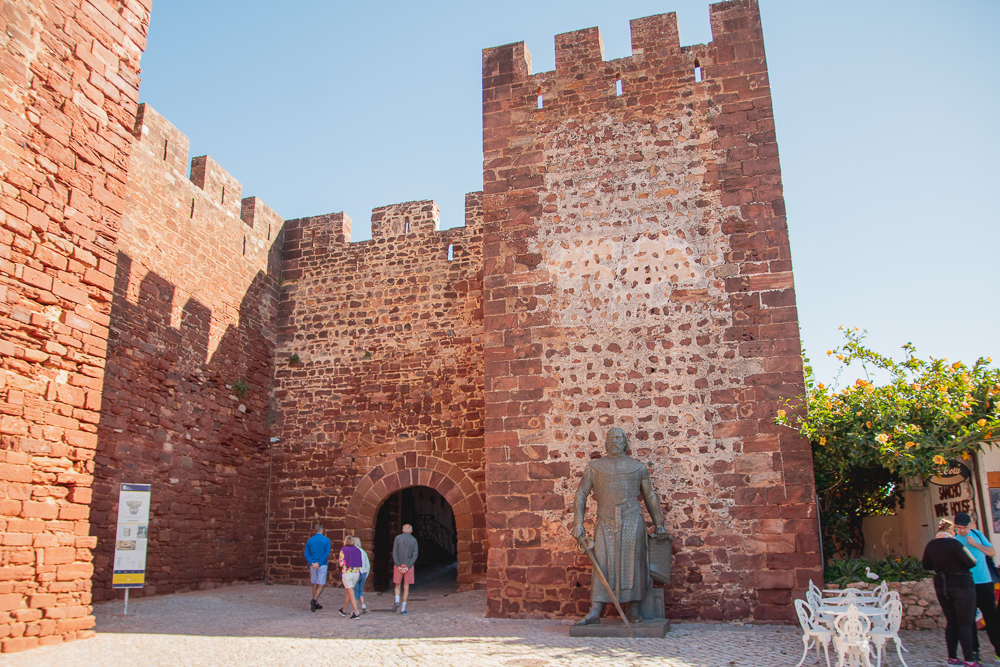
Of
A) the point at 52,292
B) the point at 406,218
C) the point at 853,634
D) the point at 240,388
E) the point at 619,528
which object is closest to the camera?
the point at 853,634

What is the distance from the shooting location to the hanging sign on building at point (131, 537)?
8.23 m

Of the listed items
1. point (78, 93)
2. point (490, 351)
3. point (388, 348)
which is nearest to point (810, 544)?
point (490, 351)

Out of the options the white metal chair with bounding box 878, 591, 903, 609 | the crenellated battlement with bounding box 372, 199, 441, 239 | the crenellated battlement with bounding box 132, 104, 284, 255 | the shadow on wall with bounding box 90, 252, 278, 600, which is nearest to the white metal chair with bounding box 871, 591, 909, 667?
the white metal chair with bounding box 878, 591, 903, 609

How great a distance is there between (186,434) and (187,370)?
36.0 inches

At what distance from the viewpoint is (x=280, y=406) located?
12.8 metres

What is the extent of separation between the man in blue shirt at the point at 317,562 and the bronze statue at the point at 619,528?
3.99 metres

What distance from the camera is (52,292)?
6277 millimetres

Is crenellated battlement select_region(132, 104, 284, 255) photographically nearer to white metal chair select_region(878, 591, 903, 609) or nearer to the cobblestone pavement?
the cobblestone pavement

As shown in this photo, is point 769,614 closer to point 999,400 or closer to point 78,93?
point 999,400

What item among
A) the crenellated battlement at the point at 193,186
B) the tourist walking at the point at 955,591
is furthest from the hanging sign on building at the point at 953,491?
the crenellated battlement at the point at 193,186

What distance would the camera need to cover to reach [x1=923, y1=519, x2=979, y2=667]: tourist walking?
18.0 feet

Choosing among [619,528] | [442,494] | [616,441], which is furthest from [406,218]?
[619,528]

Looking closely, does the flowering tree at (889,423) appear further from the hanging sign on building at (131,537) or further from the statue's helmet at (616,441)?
the hanging sign on building at (131,537)

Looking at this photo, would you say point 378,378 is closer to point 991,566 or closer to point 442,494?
point 442,494
